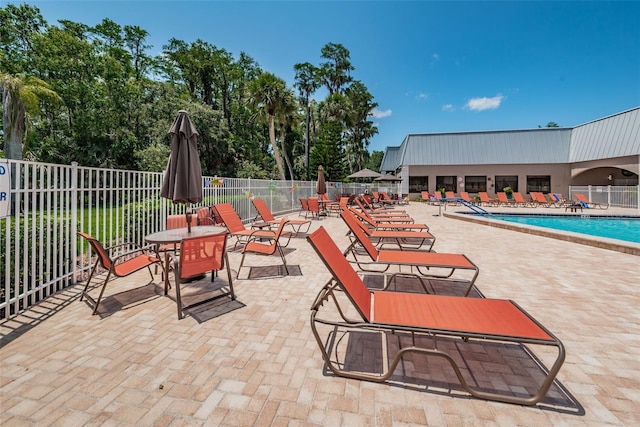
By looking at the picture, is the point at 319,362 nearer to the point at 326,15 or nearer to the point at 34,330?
the point at 34,330

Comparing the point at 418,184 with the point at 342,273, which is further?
the point at 418,184

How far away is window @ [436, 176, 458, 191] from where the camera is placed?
27.7m

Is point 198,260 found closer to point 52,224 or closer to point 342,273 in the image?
point 342,273

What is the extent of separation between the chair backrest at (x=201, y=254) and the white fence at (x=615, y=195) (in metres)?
25.0

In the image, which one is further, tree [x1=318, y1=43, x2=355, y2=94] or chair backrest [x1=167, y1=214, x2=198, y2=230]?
tree [x1=318, y1=43, x2=355, y2=94]

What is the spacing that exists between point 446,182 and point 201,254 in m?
28.3

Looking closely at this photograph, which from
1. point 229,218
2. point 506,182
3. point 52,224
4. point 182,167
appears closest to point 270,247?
point 182,167

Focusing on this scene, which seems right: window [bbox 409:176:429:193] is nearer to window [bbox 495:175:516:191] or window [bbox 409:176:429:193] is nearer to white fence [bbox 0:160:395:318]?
window [bbox 495:175:516:191]

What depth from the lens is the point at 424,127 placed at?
33.1 meters

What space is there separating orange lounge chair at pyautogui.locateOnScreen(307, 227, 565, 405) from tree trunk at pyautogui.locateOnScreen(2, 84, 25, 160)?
1998 cm

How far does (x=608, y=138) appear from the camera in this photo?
68.8ft

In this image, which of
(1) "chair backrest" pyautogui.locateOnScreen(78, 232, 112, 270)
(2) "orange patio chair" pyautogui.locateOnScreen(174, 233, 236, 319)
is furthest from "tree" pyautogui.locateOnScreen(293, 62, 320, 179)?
(1) "chair backrest" pyautogui.locateOnScreen(78, 232, 112, 270)

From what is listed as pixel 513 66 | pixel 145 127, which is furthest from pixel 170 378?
pixel 513 66

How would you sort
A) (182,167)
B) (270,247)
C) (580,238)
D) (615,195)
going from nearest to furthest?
(182,167) < (270,247) < (580,238) < (615,195)
